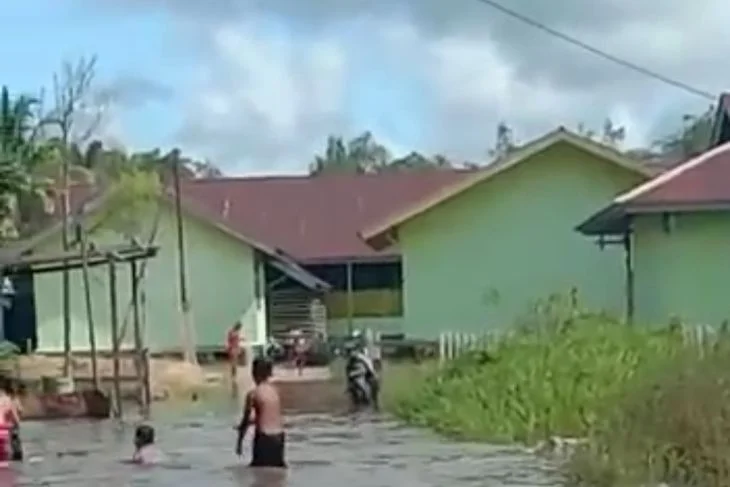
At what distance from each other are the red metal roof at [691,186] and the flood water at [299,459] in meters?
6.54

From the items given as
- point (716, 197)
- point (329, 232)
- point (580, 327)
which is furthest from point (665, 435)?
point (329, 232)

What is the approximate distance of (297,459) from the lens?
925 inches

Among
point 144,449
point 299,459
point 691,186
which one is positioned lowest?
point 299,459

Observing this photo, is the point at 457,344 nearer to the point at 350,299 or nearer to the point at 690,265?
the point at 690,265

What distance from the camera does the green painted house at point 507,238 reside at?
47.7 m

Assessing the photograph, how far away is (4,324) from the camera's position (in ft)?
182

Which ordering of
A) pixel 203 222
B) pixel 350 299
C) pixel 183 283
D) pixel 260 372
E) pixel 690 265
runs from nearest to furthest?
pixel 260 372 < pixel 690 265 < pixel 183 283 < pixel 203 222 < pixel 350 299

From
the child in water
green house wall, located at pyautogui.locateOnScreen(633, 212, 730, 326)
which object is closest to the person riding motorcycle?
green house wall, located at pyautogui.locateOnScreen(633, 212, 730, 326)

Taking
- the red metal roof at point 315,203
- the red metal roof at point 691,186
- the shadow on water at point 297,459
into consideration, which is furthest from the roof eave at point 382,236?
the shadow on water at point 297,459

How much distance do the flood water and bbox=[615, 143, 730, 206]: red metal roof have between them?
258 inches

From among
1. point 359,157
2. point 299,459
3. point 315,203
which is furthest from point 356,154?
point 299,459

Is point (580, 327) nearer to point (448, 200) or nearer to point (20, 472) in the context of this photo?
point (20, 472)

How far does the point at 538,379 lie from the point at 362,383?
882 centimetres

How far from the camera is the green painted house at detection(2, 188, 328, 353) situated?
178 ft
